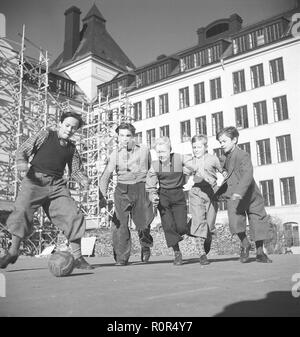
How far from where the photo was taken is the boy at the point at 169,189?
539 cm

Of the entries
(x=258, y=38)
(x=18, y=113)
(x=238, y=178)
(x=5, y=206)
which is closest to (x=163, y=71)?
(x=258, y=38)

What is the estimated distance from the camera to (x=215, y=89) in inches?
1334

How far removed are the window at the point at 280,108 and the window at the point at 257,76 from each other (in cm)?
171

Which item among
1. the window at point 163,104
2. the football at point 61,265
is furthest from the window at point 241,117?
the football at point 61,265

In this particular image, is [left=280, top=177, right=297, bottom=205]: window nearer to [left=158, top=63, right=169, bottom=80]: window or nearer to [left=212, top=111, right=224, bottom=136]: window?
[left=212, top=111, right=224, bottom=136]: window

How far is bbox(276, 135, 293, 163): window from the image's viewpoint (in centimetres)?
2948

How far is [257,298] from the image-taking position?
2311mm

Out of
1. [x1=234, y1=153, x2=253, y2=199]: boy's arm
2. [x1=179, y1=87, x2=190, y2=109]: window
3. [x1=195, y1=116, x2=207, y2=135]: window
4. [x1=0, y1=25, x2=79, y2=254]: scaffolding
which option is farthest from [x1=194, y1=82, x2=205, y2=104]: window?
[x1=234, y1=153, x2=253, y2=199]: boy's arm

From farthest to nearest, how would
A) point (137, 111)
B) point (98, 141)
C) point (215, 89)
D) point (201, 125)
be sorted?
point (137, 111) < point (201, 125) < point (215, 89) < point (98, 141)

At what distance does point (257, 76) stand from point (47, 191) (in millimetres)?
29360

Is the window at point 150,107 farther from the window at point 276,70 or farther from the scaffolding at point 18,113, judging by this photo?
the window at point 276,70

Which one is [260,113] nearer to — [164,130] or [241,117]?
[241,117]

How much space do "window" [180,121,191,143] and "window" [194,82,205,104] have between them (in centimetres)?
195
